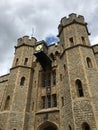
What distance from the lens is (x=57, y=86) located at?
55.5 feet

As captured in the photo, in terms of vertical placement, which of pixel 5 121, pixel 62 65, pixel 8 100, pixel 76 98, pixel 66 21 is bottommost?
pixel 5 121

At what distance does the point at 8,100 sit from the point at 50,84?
501 cm

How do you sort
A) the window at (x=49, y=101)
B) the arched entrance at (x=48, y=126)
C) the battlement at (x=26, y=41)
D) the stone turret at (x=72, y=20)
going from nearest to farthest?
1. the arched entrance at (x=48, y=126)
2. the window at (x=49, y=101)
3. the stone turret at (x=72, y=20)
4. the battlement at (x=26, y=41)

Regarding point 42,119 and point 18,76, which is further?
point 18,76

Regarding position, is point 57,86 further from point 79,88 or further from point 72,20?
point 72,20

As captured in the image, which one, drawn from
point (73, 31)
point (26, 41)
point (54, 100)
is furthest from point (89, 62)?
point (26, 41)

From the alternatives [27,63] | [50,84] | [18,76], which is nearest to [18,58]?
[27,63]

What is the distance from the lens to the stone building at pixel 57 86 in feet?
41.7

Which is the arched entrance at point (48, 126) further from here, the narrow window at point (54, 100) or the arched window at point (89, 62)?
the arched window at point (89, 62)

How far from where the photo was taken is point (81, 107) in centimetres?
1227

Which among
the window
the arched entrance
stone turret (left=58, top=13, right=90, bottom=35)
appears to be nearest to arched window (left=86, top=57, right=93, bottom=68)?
the window

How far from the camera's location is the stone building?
12711 mm

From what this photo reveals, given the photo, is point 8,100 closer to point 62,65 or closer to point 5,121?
point 5,121

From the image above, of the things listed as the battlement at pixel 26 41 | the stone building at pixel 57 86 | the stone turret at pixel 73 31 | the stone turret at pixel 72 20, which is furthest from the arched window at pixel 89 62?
the battlement at pixel 26 41
